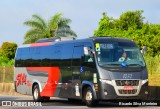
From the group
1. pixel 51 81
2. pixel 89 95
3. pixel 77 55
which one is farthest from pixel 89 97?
pixel 51 81

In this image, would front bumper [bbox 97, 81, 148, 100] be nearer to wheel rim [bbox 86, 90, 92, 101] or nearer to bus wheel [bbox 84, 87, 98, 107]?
bus wheel [bbox 84, 87, 98, 107]

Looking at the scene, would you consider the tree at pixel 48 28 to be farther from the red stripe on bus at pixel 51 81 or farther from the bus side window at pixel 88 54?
the bus side window at pixel 88 54

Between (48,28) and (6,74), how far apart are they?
15.9 m

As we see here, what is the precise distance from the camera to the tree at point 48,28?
59719mm

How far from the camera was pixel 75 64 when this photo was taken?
22.7 meters

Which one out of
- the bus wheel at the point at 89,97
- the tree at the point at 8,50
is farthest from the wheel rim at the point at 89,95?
the tree at the point at 8,50

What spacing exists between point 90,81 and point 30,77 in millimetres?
7334

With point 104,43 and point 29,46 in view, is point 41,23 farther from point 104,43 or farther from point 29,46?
point 104,43

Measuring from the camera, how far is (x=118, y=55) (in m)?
21.2

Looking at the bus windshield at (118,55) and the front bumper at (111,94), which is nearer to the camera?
the front bumper at (111,94)

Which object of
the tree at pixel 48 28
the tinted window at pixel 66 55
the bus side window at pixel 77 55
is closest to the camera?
the bus side window at pixel 77 55

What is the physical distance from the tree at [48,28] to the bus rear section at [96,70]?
3417cm

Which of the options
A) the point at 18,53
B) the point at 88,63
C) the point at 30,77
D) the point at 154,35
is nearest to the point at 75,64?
the point at 88,63

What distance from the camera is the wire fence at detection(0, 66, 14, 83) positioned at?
147 ft
